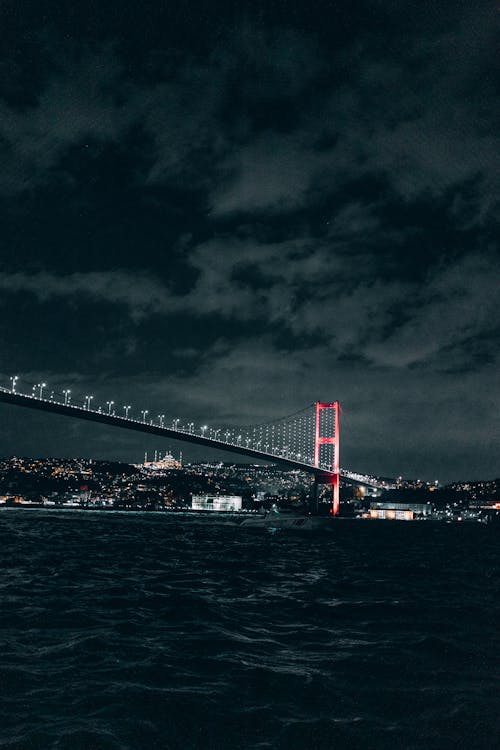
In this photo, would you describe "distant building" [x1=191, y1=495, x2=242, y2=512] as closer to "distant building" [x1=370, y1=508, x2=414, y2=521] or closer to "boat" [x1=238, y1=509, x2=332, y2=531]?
"distant building" [x1=370, y1=508, x2=414, y2=521]

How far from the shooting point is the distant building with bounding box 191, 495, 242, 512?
124625 millimetres

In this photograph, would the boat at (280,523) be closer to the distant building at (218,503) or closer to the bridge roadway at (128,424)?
the bridge roadway at (128,424)

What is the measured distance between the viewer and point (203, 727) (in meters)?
5.37

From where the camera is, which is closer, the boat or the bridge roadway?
the bridge roadway

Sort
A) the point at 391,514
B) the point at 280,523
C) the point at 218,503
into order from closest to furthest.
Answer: the point at 280,523, the point at 218,503, the point at 391,514

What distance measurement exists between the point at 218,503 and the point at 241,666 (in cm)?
12244

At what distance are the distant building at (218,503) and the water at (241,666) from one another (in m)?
111

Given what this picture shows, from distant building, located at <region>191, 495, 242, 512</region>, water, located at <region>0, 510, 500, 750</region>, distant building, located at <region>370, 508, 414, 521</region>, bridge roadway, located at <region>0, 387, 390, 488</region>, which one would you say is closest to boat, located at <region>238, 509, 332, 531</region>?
bridge roadway, located at <region>0, 387, 390, 488</region>

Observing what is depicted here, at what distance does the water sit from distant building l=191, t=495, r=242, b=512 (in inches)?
4366

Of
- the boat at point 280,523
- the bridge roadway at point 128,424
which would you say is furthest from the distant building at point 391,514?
the boat at point 280,523

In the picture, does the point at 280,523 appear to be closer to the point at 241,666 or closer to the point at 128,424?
the point at 128,424

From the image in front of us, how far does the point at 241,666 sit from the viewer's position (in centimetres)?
746

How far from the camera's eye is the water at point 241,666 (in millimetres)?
5250

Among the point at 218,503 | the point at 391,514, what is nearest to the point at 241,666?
the point at 218,503
